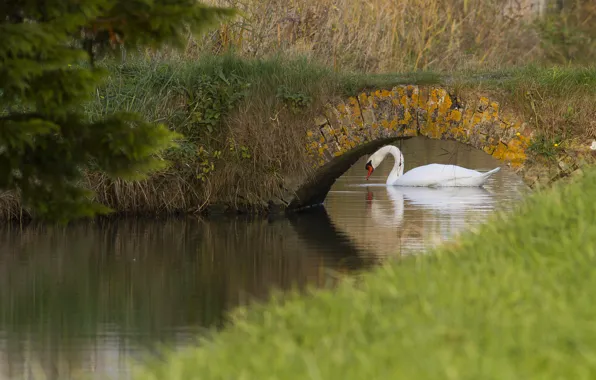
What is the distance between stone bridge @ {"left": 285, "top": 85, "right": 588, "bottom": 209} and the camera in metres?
13.0

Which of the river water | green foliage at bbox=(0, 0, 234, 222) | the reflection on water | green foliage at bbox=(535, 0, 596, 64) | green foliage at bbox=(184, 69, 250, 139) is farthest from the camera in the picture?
green foliage at bbox=(535, 0, 596, 64)

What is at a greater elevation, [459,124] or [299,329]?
[459,124]

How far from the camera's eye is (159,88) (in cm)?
1400

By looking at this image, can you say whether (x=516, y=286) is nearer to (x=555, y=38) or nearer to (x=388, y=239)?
(x=388, y=239)

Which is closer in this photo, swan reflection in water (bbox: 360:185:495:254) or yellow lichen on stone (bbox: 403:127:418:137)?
swan reflection in water (bbox: 360:185:495:254)

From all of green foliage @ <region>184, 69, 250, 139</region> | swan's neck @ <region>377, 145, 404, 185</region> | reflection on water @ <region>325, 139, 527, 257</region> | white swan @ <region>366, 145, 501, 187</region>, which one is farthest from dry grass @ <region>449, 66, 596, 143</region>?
swan's neck @ <region>377, 145, 404, 185</region>

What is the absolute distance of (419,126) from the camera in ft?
44.0

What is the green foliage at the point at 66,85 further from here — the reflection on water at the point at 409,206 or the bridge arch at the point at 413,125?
the bridge arch at the point at 413,125

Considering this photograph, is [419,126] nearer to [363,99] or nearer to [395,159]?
[363,99]

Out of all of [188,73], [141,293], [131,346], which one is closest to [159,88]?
[188,73]

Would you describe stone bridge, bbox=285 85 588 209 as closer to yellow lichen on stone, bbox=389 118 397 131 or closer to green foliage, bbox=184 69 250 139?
yellow lichen on stone, bbox=389 118 397 131

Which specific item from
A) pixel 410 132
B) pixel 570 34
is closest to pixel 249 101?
pixel 410 132

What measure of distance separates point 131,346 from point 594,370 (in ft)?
13.0

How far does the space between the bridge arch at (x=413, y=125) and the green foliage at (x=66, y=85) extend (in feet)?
22.0
